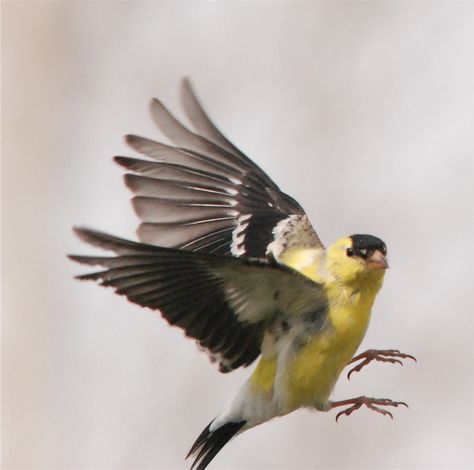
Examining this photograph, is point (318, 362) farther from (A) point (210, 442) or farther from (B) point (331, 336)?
(A) point (210, 442)

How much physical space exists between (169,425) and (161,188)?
1446 millimetres

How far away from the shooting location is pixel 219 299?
2764 mm

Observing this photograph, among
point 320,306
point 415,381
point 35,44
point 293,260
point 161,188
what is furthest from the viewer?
point 35,44

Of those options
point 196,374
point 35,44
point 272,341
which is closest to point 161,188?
point 272,341

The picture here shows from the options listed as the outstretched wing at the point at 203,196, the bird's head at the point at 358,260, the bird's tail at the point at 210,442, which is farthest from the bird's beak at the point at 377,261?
the bird's tail at the point at 210,442

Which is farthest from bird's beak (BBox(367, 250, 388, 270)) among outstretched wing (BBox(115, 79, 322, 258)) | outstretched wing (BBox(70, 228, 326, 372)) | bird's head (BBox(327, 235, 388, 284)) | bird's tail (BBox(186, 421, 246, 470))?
bird's tail (BBox(186, 421, 246, 470))

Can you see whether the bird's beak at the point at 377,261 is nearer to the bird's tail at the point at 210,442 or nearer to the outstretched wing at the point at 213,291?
the outstretched wing at the point at 213,291

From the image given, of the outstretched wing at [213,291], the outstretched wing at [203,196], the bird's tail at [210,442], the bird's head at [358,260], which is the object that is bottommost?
the bird's tail at [210,442]

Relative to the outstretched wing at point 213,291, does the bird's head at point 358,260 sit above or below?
above

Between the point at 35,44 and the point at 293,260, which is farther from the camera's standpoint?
the point at 35,44

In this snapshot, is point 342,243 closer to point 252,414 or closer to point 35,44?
point 252,414

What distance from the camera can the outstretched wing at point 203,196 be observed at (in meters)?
3.32

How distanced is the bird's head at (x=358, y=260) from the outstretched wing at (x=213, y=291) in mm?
71

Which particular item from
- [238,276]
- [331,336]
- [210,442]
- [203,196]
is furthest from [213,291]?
[203,196]
